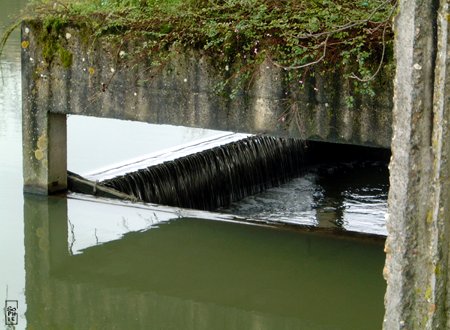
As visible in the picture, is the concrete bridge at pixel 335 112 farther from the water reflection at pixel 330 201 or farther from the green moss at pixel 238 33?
the water reflection at pixel 330 201

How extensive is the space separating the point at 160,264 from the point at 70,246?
0.88 meters

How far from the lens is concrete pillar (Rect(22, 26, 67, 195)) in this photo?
8.12 metres

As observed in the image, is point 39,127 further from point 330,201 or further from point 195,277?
point 330,201

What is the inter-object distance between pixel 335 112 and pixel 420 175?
3833mm

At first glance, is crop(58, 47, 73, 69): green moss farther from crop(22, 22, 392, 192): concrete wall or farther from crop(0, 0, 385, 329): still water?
crop(0, 0, 385, 329): still water

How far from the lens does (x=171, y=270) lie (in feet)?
23.2

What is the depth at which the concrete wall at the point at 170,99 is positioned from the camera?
685 cm

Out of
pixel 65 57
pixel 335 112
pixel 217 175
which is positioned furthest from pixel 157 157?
pixel 335 112

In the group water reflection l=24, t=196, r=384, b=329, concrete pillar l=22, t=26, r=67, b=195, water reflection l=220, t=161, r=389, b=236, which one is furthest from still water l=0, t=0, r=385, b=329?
concrete pillar l=22, t=26, r=67, b=195

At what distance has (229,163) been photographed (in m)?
10.1

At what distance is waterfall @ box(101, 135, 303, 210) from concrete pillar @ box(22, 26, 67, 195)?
640mm

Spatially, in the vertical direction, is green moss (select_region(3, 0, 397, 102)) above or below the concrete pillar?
above

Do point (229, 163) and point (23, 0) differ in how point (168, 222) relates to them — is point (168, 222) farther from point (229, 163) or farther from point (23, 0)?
point (23, 0)

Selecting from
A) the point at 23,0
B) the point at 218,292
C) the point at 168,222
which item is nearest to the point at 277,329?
the point at 218,292
